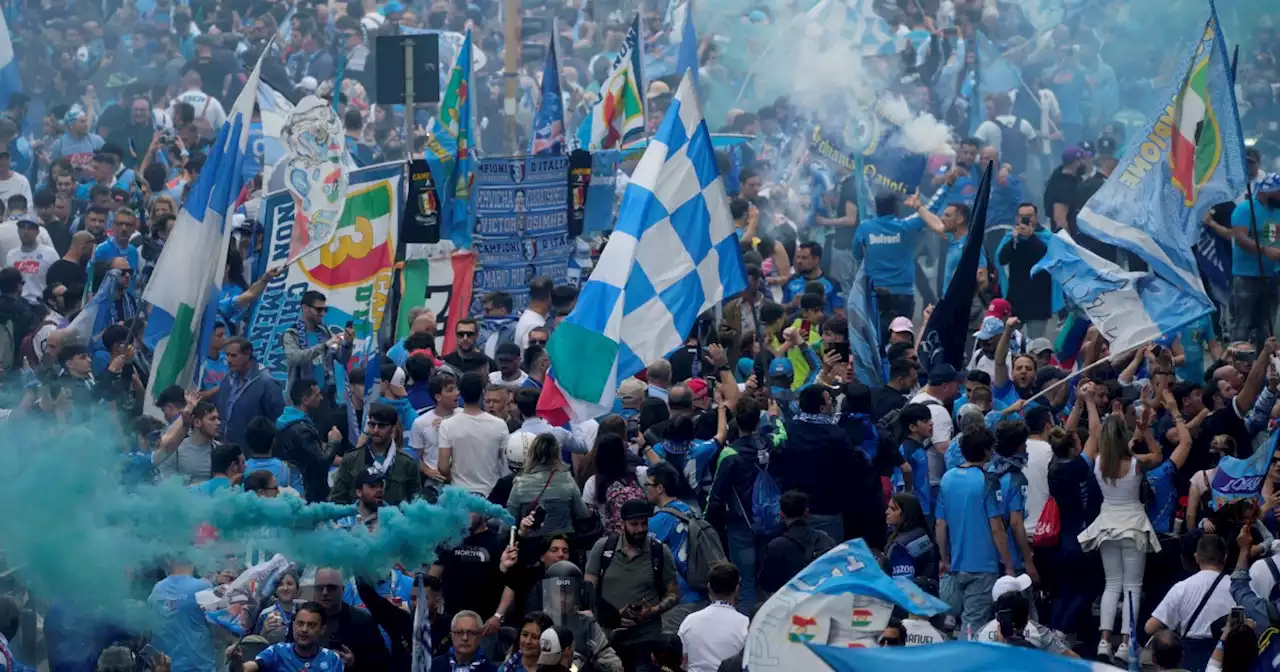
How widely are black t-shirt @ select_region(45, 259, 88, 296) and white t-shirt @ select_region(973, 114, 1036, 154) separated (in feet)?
33.5

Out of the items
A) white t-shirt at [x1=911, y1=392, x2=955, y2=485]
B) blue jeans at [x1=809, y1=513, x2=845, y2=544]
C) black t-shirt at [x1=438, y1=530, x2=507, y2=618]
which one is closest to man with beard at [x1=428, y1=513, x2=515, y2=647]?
black t-shirt at [x1=438, y1=530, x2=507, y2=618]

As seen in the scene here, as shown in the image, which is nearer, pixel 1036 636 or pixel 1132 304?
pixel 1036 636

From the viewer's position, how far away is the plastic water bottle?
13497 millimetres

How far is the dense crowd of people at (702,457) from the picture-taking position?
10953 millimetres

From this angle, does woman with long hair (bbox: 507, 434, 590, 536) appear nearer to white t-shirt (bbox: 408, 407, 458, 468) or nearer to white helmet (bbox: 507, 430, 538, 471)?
white helmet (bbox: 507, 430, 538, 471)

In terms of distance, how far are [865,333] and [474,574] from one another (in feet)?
13.8

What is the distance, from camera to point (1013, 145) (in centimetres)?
2470

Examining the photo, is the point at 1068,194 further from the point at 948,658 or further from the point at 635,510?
the point at 948,658

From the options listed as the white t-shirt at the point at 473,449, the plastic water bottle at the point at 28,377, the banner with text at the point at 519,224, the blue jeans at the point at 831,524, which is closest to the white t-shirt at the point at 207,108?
the banner with text at the point at 519,224

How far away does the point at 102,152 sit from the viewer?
1942cm

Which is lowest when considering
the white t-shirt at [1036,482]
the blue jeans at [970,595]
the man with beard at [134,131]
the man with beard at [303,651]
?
the blue jeans at [970,595]

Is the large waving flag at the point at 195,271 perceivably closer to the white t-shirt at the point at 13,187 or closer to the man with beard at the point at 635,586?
the man with beard at the point at 635,586

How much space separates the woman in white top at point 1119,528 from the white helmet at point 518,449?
318 cm

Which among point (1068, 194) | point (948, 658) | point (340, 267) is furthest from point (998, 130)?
point (948, 658)
